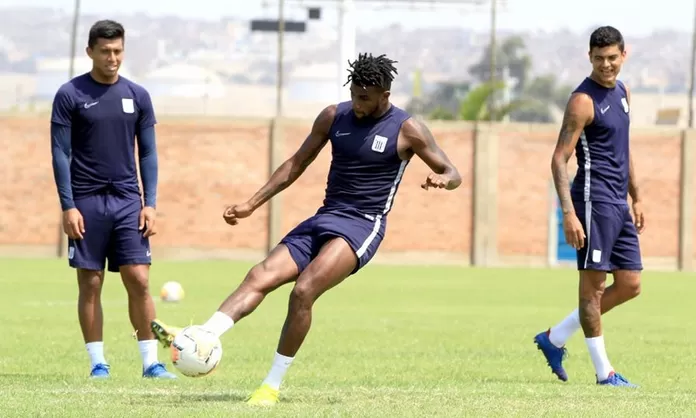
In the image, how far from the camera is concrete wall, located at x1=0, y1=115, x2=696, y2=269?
134 feet

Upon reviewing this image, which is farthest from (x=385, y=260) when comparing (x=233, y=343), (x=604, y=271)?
(x=604, y=271)

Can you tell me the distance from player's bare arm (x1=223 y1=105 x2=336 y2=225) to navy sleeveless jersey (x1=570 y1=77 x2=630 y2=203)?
7.80ft

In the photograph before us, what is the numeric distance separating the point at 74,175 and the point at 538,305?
47.3ft

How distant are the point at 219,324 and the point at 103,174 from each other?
2805 mm

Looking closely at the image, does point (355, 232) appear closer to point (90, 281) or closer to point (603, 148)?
point (603, 148)

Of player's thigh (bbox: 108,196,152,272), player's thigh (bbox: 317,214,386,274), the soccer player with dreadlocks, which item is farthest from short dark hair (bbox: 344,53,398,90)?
player's thigh (bbox: 108,196,152,272)

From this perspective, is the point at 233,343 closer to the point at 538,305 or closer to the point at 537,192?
the point at 538,305

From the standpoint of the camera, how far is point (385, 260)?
4134cm

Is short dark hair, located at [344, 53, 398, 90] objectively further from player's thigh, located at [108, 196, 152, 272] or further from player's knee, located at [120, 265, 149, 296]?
player's knee, located at [120, 265, 149, 296]

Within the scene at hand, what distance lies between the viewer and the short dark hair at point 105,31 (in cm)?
1230

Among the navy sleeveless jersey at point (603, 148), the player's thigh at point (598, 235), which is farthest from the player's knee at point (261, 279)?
the navy sleeveless jersey at point (603, 148)

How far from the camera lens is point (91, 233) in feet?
41.1

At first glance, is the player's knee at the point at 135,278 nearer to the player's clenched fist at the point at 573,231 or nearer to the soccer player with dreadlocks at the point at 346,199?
the soccer player with dreadlocks at the point at 346,199

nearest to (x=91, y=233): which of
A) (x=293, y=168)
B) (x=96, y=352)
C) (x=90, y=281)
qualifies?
(x=90, y=281)
